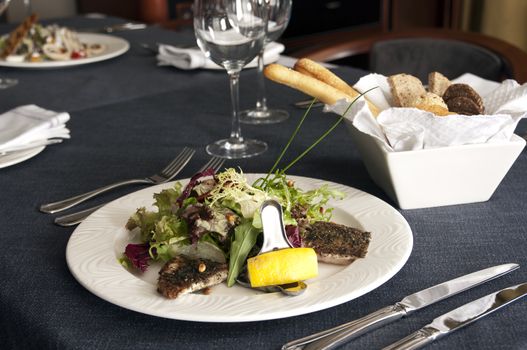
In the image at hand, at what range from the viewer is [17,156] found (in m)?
1.32

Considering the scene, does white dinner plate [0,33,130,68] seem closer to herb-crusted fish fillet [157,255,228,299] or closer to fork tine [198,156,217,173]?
fork tine [198,156,217,173]

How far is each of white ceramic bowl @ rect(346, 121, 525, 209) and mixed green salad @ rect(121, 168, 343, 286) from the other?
0.15m

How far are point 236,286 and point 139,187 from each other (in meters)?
0.43

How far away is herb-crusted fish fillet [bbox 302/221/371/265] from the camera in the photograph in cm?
85

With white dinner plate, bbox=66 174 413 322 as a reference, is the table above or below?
A: below

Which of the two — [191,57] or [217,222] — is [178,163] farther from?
[191,57]

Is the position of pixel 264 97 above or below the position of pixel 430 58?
Answer: above

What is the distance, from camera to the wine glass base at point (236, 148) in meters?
1.32

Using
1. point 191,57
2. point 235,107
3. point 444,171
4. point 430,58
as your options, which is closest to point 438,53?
point 430,58

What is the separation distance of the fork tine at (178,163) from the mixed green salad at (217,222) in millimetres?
286

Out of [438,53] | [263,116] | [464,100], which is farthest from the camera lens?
[438,53]

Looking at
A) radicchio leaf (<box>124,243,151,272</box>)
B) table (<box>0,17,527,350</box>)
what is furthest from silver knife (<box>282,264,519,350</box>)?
radicchio leaf (<box>124,243,151,272</box>)

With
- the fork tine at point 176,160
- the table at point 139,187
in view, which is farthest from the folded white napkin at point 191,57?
the fork tine at point 176,160

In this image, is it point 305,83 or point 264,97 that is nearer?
point 305,83
